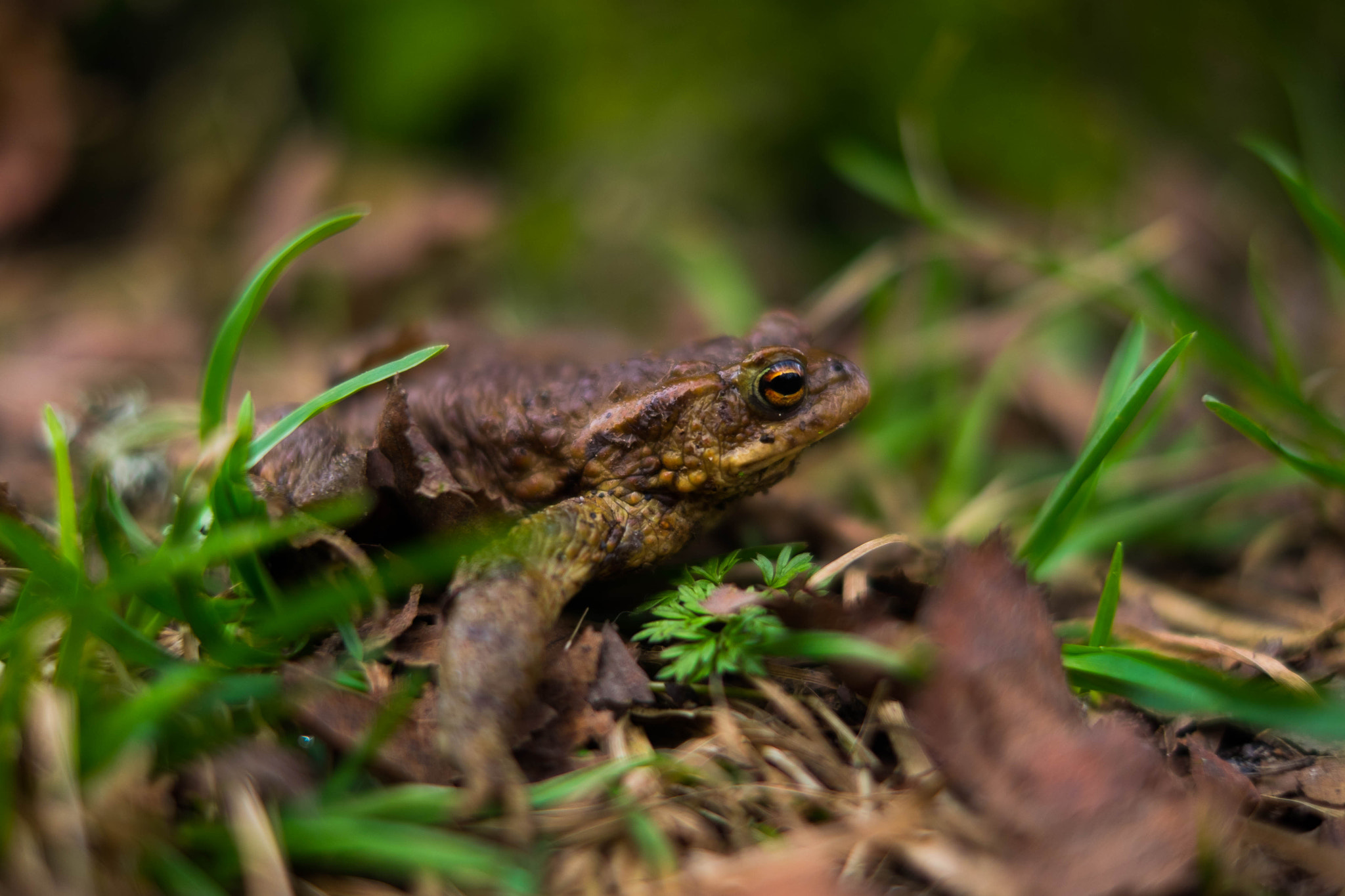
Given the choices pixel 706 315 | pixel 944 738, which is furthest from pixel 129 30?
pixel 944 738

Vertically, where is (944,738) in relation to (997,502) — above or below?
above

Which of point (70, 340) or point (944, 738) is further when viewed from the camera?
point (70, 340)

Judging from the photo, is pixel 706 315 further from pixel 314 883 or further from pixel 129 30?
pixel 129 30

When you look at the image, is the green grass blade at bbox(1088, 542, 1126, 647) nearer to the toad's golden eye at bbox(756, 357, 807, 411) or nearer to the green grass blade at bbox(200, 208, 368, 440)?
the toad's golden eye at bbox(756, 357, 807, 411)

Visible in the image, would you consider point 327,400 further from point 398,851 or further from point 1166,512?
point 1166,512

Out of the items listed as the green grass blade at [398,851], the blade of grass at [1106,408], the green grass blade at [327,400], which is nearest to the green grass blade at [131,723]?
the green grass blade at [398,851]
